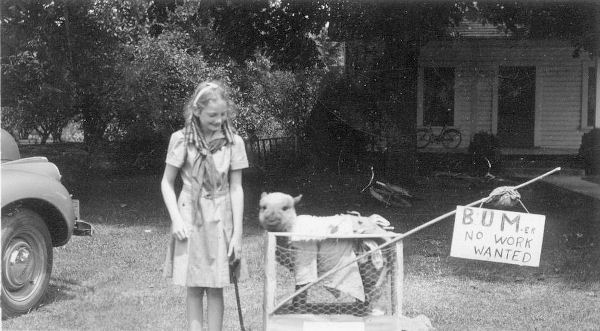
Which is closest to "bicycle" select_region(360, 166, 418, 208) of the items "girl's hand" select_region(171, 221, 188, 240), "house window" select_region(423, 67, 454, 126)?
"girl's hand" select_region(171, 221, 188, 240)

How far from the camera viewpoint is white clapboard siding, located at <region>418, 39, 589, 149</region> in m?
18.6

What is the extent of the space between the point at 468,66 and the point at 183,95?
736 centimetres

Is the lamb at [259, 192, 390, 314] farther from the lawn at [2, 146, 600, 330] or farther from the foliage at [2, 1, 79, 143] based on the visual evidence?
the foliage at [2, 1, 79, 143]

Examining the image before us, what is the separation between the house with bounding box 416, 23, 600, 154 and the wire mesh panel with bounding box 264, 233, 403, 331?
15.2m

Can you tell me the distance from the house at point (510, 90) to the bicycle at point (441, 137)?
1.32 feet

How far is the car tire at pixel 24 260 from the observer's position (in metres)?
5.12

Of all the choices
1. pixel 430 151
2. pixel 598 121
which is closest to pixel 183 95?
pixel 430 151

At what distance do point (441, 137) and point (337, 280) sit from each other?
14757mm

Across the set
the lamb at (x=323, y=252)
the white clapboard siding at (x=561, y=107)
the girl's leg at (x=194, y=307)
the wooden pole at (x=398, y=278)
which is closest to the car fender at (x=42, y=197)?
the girl's leg at (x=194, y=307)

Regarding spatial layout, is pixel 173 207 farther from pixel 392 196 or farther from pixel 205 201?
pixel 392 196

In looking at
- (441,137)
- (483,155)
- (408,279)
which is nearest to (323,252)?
(408,279)

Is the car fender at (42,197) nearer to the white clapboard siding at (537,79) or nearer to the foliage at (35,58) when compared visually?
the foliage at (35,58)

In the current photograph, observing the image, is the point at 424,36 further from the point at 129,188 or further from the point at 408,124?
the point at 129,188

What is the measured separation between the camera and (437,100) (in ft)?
63.0
